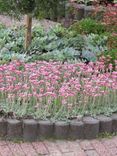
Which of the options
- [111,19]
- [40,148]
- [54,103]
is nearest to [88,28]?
[111,19]

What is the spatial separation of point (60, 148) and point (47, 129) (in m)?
0.26

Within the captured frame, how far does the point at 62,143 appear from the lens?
5418 mm

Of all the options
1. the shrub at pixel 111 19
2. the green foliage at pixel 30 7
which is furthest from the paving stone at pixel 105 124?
the shrub at pixel 111 19

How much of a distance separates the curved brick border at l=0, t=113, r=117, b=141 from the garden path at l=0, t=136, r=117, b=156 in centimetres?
8


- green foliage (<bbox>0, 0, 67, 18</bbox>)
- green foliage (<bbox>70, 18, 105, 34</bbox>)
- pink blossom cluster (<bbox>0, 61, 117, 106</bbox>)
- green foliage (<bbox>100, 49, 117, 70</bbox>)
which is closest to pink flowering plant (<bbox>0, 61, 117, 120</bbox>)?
pink blossom cluster (<bbox>0, 61, 117, 106</bbox>)

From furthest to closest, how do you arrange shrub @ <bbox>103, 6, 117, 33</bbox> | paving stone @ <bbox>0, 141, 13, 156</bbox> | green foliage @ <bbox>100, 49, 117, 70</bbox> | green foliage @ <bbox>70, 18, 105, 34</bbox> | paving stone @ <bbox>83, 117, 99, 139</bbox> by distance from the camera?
green foliage @ <bbox>70, 18, 105, 34</bbox>
shrub @ <bbox>103, 6, 117, 33</bbox>
green foliage @ <bbox>100, 49, 117, 70</bbox>
paving stone @ <bbox>83, 117, 99, 139</bbox>
paving stone @ <bbox>0, 141, 13, 156</bbox>

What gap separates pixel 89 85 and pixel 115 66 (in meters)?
0.99

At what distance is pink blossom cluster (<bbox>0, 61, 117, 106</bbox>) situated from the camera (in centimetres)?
564

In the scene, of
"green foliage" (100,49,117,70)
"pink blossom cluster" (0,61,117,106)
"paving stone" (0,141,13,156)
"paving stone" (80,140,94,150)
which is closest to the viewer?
"paving stone" (0,141,13,156)

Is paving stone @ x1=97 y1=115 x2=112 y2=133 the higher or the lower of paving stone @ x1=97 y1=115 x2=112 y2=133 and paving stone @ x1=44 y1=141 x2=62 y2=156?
the higher

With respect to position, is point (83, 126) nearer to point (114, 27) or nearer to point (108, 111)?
point (108, 111)

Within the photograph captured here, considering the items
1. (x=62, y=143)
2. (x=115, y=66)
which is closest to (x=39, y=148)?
(x=62, y=143)

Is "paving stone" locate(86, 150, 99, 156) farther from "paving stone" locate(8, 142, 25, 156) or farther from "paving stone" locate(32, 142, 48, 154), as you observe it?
"paving stone" locate(8, 142, 25, 156)

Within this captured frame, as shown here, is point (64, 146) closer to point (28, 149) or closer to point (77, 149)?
point (77, 149)
